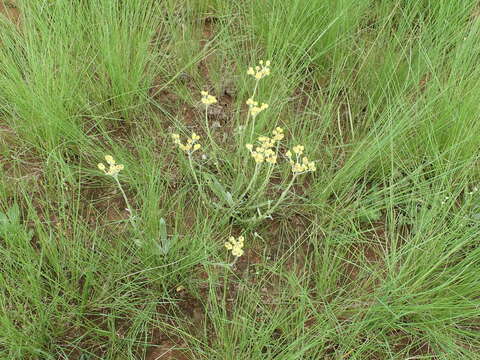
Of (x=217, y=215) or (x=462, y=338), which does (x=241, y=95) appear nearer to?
(x=217, y=215)

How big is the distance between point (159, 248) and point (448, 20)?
1642mm

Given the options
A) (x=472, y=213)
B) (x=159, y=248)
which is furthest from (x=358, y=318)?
(x=159, y=248)

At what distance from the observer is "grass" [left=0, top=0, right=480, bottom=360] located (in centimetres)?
139

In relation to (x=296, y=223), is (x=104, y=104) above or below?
above

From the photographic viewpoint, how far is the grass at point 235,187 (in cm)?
139

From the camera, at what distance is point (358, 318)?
143 cm

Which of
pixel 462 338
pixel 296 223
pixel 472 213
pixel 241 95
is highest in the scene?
pixel 241 95

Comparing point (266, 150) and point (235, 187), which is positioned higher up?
point (266, 150)

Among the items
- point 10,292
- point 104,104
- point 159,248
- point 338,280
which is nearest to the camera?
point 10,292

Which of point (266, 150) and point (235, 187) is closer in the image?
point (266, 150)

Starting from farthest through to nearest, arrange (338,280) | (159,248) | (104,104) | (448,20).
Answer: (448,20) < (104,104) < (338,280) < (159,248)

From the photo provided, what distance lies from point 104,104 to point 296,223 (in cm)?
93

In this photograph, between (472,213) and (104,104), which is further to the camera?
(104,104)

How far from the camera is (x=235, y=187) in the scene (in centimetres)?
166
